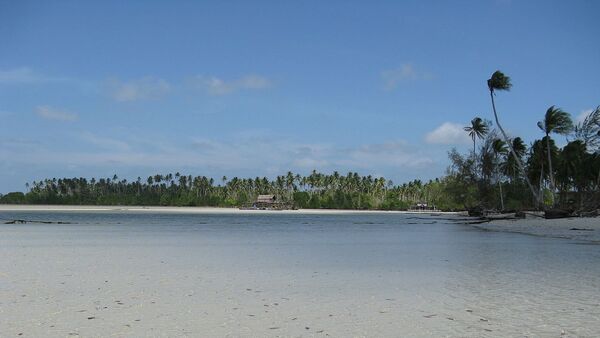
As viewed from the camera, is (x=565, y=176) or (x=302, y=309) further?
(x=565, y=176)

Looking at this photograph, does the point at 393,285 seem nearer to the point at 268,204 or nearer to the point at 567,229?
the point at 567,229

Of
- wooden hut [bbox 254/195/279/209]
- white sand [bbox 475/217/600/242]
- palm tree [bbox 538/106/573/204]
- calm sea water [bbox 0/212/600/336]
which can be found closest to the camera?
calm sea water [bbox 0/212/600/336]

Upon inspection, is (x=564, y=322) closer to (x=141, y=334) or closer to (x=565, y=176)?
(x=141, y=334)

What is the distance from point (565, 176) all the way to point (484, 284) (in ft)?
249

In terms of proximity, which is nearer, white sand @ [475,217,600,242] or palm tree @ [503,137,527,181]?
white sand @ [475,217,600,242]

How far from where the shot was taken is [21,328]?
8297 millimetres

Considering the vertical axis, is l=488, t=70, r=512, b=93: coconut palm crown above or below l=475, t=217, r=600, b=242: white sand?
above

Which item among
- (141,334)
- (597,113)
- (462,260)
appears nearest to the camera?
(141,334)

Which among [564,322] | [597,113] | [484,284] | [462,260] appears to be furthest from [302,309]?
[597,113]

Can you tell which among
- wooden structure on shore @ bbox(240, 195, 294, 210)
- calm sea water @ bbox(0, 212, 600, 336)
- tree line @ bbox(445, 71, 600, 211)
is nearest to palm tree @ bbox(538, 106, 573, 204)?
tree line @ bbox(445, 71, 600, 211)

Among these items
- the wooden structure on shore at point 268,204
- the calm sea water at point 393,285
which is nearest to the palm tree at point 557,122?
the calm sea water at point 393,285

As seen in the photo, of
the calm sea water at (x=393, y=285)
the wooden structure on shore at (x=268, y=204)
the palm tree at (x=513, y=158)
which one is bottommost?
the calm sea water at (x=393, y=285)

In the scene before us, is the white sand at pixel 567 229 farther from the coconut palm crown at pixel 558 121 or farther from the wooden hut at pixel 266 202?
the wooden hut at pixel 266 202

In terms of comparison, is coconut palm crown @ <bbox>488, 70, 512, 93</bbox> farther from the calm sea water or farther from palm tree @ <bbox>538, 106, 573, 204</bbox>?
the calm sea water
